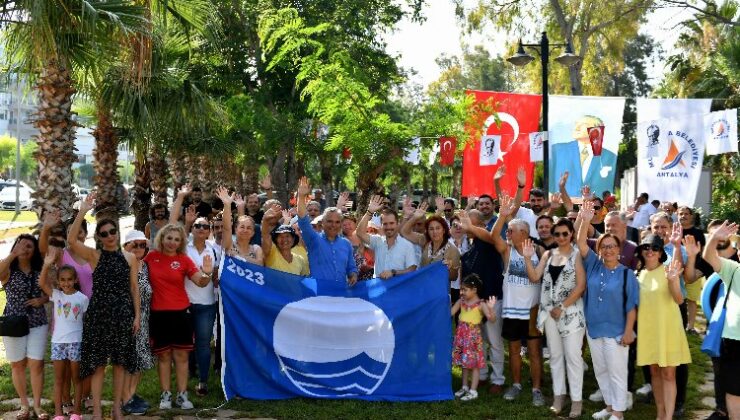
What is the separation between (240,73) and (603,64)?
67.3 ft

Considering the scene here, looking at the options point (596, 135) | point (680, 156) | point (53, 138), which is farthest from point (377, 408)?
point (596, 135)

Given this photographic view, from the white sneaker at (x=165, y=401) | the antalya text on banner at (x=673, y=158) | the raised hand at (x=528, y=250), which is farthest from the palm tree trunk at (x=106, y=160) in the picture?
the antalya text on banner at (x=673, y=158)

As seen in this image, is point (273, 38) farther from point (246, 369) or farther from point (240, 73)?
point (246, 369)

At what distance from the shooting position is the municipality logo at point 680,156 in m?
15.7

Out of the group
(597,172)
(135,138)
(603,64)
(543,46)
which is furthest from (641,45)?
(135,138)

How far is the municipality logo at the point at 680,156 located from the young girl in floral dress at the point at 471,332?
398 inches

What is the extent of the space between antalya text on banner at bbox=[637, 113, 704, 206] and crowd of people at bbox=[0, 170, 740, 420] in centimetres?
872

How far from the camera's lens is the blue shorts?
245 inches

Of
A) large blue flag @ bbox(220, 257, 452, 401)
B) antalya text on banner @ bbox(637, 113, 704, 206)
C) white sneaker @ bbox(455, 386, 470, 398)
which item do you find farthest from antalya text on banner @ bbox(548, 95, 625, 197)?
large blue flag @ bbox(220, 257, 452, 401)

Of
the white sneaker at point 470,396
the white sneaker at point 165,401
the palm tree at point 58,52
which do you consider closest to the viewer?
the white sneaker at point 165,401

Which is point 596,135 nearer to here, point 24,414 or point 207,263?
point 207,263

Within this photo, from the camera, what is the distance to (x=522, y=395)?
736cm

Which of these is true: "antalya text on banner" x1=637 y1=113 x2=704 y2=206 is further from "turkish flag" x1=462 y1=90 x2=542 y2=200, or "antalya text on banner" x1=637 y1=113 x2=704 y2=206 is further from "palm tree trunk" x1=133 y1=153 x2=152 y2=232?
"palm tree trunk" x1=133 y1=153 x2=152 y2=232

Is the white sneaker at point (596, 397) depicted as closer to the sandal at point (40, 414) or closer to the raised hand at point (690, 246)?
the raised hand at point (690, 246)
